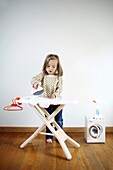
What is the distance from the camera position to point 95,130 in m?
2.60

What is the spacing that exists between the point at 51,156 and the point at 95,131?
712 mm

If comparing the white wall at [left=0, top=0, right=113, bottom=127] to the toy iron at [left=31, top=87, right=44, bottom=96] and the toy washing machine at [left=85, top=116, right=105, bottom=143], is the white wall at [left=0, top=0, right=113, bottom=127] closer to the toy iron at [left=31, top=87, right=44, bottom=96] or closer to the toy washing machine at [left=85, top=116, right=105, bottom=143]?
the toy washing machine at [left=85, top=116, right=105, bottom=143]

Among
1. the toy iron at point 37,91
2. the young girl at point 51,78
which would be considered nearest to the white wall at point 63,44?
the young girl at point 51,78

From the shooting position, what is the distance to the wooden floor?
6.19 feet

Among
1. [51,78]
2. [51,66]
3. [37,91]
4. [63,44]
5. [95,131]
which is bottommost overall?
[95,131]

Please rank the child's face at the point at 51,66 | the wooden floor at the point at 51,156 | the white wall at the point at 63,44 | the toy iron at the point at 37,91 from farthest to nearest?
the white wall at the point at 63,44, the child's face at the point at 51,66, the toy iron at the point at 37,91, the wooden floor at the point at 51,156

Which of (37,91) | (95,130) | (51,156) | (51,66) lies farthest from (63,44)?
(51,156)

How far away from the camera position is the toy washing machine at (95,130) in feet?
8.41

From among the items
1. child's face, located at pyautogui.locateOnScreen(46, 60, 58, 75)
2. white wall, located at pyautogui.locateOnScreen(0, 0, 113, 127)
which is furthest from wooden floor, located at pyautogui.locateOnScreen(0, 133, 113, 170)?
child's face, located at pyautogui.locateOnScreen(46, 60, 58, 75)

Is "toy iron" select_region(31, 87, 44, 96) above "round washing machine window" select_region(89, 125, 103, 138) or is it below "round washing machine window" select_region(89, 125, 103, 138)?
above

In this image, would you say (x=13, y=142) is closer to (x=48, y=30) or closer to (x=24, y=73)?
(x=24, y=73)

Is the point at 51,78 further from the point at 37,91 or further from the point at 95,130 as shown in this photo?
the point at 95,130

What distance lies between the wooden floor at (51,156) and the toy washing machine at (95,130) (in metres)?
0.08

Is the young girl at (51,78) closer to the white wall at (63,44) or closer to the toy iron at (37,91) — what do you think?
the toy iron at (37,91)
